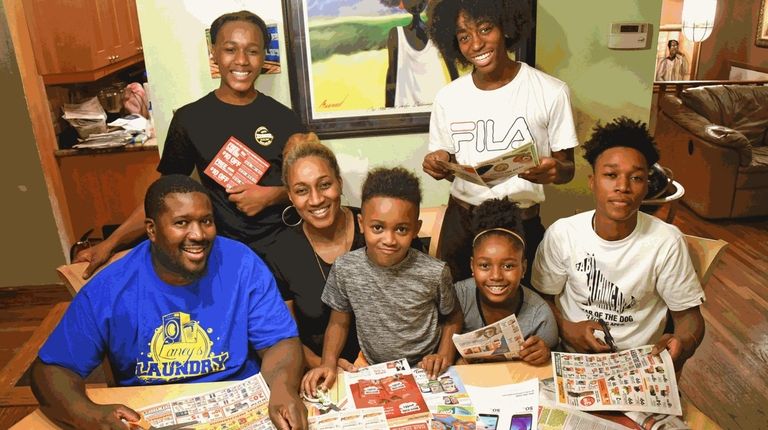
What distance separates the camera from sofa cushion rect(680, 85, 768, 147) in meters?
5.22

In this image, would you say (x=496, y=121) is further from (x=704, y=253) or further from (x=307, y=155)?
(x=704, y=253)

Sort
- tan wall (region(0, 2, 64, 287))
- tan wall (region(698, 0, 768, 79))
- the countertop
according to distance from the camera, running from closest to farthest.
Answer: tan wall (region(0, 2, 64, 287))
the countertop
tan wall (region(698, 0, 768, 79))

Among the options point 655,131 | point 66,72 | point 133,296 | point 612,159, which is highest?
point 66,72

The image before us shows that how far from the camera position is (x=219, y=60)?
88.9 inches

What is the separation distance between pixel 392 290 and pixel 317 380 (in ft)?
1.14

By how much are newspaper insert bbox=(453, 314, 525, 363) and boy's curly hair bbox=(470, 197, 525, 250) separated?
31 cm

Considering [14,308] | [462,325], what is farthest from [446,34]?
[14,308]

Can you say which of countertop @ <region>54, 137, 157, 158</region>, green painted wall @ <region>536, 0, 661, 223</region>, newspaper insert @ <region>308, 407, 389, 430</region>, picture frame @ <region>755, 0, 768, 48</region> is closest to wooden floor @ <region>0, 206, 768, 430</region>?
green painted wall @ <region>536, 0, 661, 223</region>

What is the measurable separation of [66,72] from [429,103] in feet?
8.09

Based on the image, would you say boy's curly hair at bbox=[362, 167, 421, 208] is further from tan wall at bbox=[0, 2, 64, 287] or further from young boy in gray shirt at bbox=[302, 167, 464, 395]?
tan wall at bbox=[0, 2, 64, 287]

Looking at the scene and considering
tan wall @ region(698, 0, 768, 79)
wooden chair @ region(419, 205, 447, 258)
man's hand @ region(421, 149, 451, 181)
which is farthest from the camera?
tan wall @ region(698, 0, 768, 79)

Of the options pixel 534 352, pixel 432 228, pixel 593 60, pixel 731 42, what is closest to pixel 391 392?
pixel 534 352

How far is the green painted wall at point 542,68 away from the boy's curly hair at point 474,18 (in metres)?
0.43

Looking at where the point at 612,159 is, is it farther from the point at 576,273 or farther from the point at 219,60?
the point at 219,60
